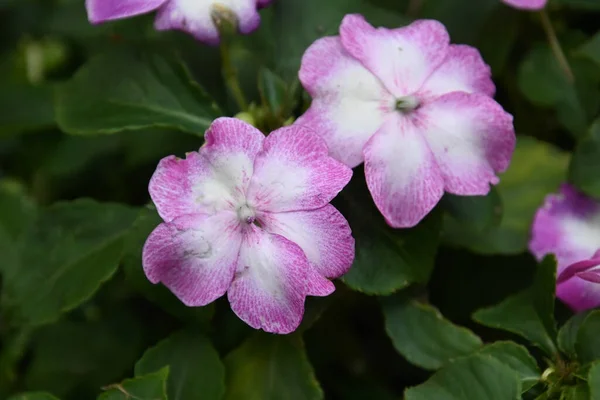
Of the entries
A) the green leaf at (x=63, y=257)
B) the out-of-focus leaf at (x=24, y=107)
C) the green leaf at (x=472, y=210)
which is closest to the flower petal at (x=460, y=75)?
the green leaf at (x=472, y=210)

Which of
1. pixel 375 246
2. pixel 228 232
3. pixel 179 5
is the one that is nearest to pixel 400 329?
pixel 375 246

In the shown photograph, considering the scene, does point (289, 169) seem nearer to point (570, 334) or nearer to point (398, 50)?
point (398, 50)

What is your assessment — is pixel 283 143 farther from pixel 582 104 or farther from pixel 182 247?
pixel 582 104

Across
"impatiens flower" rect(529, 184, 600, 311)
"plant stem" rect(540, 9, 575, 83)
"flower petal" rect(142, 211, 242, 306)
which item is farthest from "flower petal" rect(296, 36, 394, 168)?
"plant stem" rect(540, 9, 575, 83)

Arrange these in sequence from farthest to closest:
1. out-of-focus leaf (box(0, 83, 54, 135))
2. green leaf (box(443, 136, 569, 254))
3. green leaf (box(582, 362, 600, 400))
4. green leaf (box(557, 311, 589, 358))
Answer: out-of-focus leaf (box(0, 83, 54, 135)), green leaf (box(443, 136, 569, 254)), green leaf (box(557, 311, 589, 358)), green leaf (box(582, 362, 600, 400))

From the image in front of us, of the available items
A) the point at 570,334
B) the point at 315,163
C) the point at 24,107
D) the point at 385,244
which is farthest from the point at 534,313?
the point at 24,107

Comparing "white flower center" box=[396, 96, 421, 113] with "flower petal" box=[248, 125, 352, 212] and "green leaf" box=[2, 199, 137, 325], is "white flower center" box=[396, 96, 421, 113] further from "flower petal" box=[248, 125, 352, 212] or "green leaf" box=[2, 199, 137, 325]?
"green leaf" box=[2, 199, 137, 325]

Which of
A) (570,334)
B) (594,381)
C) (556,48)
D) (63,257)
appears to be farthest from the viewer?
(556,48)
